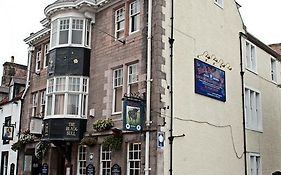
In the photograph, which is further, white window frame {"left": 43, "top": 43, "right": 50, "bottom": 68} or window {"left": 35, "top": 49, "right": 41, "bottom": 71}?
window {"left": 35, "top": 49, "right": 41, "bottom": 71}

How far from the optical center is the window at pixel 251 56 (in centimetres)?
2136

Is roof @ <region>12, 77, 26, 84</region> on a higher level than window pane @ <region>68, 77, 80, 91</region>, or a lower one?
higher

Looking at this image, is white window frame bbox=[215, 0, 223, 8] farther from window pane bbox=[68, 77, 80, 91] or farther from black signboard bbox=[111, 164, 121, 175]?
black signboard bbox=[111, 164, 121, 175]

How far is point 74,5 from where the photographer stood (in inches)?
722

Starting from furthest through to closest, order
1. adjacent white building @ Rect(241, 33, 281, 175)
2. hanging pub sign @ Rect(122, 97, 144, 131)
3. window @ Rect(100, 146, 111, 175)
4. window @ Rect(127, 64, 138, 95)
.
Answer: adjacent white building @ Rect(241, 33, 281, 175) < window @ Rect(100, 146, 111, 175) < window @ Rect(127, 64, 138, 95) < hanging pub sign @ Rect(122, 97, 144, 131)

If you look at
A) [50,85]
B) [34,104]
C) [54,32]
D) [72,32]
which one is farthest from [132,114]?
[34,104]

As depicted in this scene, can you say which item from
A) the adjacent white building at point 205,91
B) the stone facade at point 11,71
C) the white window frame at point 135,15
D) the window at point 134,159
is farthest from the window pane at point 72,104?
the stone facade at point 11,71

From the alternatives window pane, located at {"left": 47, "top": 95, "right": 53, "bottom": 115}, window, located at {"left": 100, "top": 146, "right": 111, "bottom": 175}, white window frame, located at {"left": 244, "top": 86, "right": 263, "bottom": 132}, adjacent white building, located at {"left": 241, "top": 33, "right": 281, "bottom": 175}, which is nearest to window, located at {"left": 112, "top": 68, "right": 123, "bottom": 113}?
window, located at {"left": 100, "top": 146, "right": 111, "bottom": 175}

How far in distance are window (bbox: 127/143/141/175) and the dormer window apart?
19.7 feet

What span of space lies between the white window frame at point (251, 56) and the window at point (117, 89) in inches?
319

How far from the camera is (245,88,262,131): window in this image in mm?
20572

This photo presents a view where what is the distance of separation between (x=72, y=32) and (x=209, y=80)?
7.12 m

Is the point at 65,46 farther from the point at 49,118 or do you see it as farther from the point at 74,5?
the point at 49,118

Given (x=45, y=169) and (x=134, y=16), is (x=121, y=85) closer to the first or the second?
(x=134, y=16)
